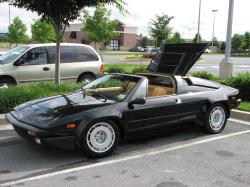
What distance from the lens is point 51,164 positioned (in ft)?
17.5

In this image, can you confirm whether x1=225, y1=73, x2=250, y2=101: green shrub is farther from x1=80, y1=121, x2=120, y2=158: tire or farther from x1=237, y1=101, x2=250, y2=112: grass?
x1=80, y1=121, x2=120, y2=158: tire

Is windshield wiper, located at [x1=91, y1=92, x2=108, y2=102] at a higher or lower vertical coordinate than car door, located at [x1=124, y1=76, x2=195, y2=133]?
Result: higher

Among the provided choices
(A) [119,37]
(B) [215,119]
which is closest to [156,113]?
(B) [215,119]

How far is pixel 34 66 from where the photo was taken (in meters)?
11.3

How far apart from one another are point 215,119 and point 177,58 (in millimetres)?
1588

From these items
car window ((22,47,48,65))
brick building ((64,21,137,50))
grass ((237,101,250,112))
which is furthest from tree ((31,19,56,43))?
brick building ((64,21,137,50))

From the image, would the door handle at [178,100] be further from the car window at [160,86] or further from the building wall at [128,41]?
the building wall at [128,41]

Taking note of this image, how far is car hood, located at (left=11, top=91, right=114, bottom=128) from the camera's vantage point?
539 cm

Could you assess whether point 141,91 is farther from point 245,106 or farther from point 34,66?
point 34,66

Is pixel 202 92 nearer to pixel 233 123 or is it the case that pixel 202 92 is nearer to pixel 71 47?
pixel 233 123

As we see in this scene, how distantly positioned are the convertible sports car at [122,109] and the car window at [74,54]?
16.7ft

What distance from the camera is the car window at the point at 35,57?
36.9 feet

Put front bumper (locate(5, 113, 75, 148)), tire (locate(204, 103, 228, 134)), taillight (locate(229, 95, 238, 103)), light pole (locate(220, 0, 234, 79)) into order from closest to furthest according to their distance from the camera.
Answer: front bumper (locate(5, 113, 75, 148)) → tire (locate(204, 103, 228, 134)) → taillight (locate(229, 95, 238, 103)) → light pole (locate(220, 0, 234, 79))

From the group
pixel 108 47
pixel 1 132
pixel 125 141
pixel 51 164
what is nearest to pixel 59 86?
pixel 1 132
